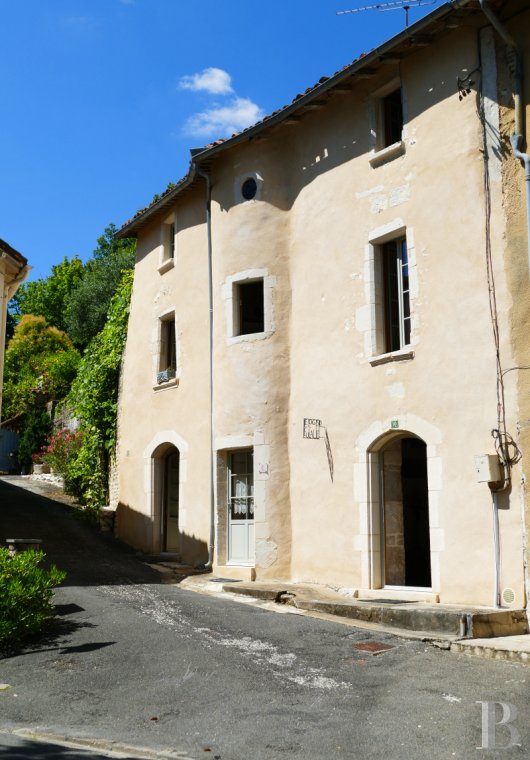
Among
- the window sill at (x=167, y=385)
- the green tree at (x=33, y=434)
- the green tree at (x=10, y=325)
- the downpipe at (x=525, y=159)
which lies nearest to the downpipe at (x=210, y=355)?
the window sill at (x=167, y=385)

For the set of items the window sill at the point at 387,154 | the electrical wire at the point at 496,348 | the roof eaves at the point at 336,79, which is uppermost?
the roof eaves at the point at 336,79

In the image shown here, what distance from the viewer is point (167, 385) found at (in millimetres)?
15609

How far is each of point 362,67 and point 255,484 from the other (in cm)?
651

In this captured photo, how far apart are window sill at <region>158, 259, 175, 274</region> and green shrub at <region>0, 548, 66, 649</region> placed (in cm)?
807

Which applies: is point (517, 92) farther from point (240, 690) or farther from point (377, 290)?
point (240, 690)

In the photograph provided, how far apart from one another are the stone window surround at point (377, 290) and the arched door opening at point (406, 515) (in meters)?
1.27

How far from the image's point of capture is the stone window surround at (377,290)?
11023 mm

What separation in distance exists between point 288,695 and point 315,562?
527 cm

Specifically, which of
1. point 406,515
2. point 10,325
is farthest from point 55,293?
point 406,515

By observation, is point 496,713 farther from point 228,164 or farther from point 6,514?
point 6,514

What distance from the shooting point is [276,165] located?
1373 cm

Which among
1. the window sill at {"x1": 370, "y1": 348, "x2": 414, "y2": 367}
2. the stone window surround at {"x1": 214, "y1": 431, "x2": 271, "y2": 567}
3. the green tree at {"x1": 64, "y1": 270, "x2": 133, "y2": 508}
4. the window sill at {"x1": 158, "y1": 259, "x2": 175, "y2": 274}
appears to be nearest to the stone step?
the stone window surround at {"x1": 214, "y1": 431, "x2": 271, "y2": 567}

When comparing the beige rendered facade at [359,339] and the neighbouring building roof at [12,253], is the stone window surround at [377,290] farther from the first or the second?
the neighbouring building roof at [12,253]

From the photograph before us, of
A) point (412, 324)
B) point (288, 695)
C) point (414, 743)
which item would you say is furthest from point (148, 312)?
point (414, 743)
